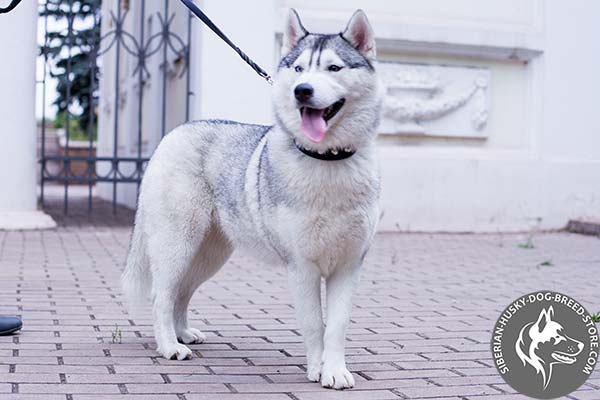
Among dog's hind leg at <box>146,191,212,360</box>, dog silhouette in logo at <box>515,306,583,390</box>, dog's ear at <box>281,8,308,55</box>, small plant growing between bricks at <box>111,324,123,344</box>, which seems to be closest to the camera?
dog silhouette in logo at <box>515,306,583,390</box>

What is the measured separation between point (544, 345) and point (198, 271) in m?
1.98

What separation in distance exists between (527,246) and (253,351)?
19.4 ft

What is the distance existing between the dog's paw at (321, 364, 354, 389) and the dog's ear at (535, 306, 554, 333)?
793 millimetres

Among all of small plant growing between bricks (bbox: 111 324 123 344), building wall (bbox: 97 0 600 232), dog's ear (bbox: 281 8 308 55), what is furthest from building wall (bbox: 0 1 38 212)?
dog's ear (bbox: 281 8 308 55)

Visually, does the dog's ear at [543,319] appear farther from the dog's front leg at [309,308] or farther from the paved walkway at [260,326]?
the dog's front leg at [309,308]

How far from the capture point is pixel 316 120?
3.92 metres

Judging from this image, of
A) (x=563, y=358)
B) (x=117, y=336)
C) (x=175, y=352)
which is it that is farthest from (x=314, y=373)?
(x=117, y=336)

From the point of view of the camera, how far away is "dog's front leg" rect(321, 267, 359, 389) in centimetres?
395

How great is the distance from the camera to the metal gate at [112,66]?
11156 millimetres

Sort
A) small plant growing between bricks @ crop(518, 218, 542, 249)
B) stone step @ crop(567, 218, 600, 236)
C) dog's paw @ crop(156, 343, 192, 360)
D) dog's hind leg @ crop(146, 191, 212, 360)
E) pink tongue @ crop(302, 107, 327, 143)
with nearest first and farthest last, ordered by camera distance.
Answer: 1. pink tongue @ crop(302, 107, 327, 143)
2. dog's paw @ crop(156, 343, 192, 360)
3. dog's hind leg @ crop(146, 191, 212, 360)
4. small plant growing between bricks @ crop(518, 218, 542, 249)
5. stone step @ crop(567, 218, 600, 236)

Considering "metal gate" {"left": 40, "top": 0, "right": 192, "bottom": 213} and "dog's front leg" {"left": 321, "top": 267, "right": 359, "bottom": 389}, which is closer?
"dog's front leg" {"left": 321, "top": 267, "right": 359, "bottom": 389}

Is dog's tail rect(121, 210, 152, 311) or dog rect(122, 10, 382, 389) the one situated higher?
dog rect(122, 10, 382, 389)

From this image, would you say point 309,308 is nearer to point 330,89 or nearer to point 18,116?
point 330,89

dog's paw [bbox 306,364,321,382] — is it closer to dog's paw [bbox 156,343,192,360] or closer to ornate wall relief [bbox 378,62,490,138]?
dog's paw [bbox 156,343,192,360]
